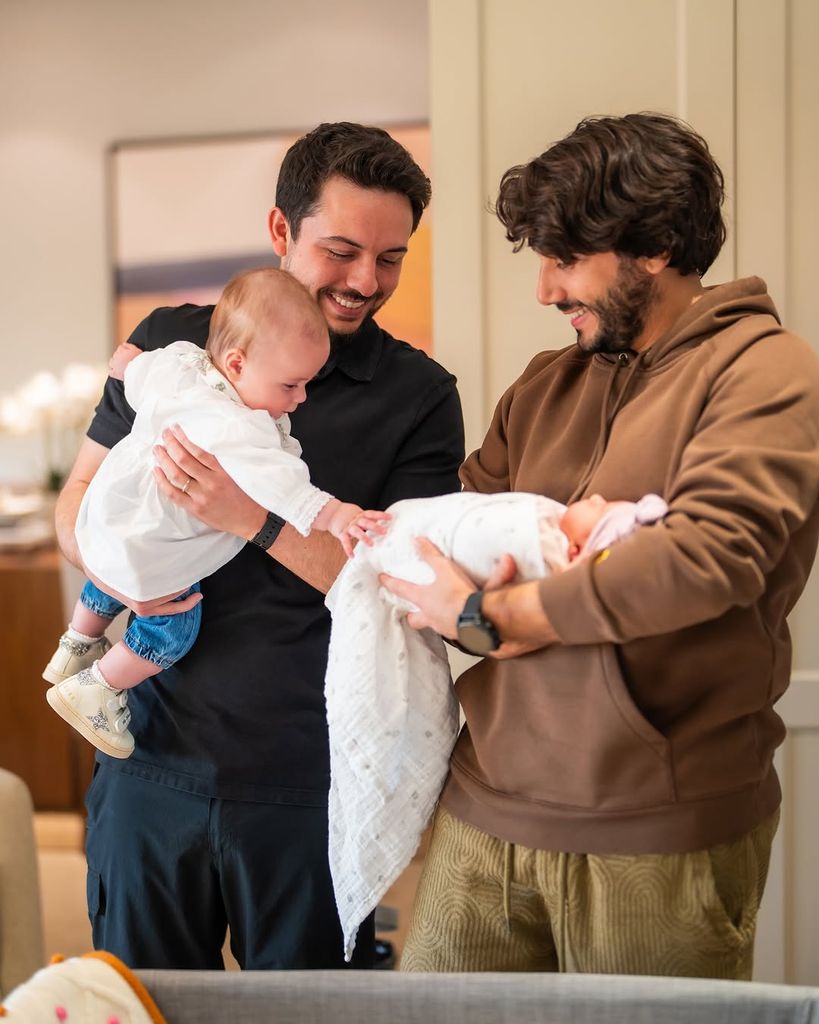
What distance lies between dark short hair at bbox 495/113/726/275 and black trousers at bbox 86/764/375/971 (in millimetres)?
900

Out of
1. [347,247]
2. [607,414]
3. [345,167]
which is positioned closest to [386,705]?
[607,414]

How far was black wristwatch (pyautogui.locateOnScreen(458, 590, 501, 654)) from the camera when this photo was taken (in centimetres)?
122

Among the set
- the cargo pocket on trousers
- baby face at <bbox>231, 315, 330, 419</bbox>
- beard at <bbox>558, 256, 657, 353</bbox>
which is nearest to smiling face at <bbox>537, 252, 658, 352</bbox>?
beard at <bbox>558, 256, 657, 353</bbox>

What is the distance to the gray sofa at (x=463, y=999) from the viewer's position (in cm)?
123

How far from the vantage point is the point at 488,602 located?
48.6 inches

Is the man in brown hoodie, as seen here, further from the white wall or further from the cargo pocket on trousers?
the white wall

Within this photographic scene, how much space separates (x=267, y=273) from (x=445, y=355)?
755 mm

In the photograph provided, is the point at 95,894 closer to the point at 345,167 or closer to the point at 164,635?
the point at 164,635

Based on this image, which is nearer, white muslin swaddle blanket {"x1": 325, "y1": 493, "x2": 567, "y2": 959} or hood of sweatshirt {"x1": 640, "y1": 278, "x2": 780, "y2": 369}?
hood of sweatshirt {"x1": 640, "y1": 278, "x2": 780, "y2": 369}

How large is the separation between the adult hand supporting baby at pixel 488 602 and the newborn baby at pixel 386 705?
22mm

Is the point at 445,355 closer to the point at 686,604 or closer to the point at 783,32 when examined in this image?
the point at 783,32

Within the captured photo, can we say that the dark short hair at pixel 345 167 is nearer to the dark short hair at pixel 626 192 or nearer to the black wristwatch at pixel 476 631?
the dark short hair at pixel 626 192

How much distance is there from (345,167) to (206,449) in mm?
479

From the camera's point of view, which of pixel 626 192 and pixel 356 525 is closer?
pixel 626 192
